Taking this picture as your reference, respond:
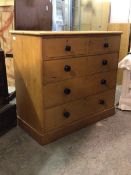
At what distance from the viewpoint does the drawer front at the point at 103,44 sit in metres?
1.91

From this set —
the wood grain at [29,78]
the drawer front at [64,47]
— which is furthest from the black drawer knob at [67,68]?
the wood grain at [29,78]

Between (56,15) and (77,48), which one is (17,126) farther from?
(56,15)

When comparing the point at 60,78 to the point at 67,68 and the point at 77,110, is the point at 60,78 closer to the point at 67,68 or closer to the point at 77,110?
the point at 67,68

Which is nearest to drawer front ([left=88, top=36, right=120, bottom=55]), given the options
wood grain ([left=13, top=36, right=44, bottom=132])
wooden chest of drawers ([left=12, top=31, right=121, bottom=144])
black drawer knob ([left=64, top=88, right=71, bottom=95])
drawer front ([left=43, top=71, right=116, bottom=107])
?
wooden chest of drawers ([left=12, top=31, right=121, bottom=144])

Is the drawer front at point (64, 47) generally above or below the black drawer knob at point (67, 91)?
above

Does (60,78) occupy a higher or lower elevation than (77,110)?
higher

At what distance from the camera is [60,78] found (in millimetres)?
1746

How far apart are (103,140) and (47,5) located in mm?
1603


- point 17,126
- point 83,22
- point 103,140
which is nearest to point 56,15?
point 83,22

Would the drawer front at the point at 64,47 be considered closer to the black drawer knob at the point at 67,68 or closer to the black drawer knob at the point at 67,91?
the black drawer knob at the point at 67,68

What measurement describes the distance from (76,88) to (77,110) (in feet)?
0.76

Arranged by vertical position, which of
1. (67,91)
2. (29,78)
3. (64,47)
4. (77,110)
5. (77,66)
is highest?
(64,47)

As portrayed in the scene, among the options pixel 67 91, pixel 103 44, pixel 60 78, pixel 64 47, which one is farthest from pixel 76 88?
pixel 103 44

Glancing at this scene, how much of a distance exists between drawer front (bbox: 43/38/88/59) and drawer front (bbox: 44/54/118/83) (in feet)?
0.18
